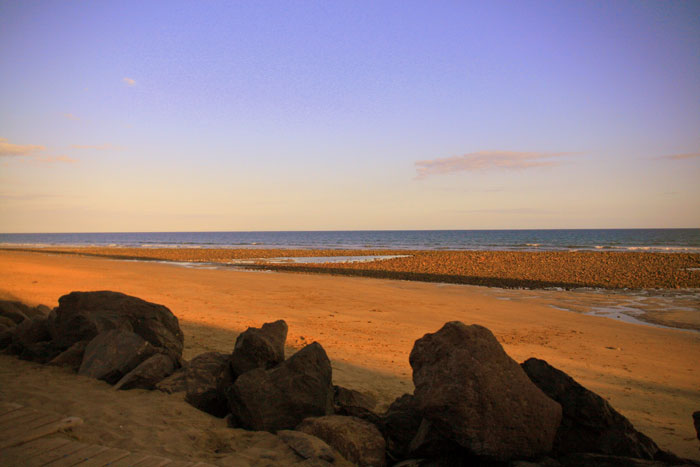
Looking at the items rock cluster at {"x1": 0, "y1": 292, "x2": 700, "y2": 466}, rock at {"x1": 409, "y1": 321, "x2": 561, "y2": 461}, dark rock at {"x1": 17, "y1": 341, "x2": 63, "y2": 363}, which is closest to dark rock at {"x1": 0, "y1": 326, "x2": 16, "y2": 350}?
dark rock at {"x1": 17, "y1": 341, "x2": 63, "y2": 363}

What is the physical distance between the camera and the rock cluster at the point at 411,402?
399 cm

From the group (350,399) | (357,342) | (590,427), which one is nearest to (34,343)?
(350,399)

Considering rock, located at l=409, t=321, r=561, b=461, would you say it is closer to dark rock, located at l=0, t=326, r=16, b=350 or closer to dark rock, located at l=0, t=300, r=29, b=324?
dark rock, located at l=0, t=326, r=16, b=350

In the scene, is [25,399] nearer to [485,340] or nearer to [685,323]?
[485,340]

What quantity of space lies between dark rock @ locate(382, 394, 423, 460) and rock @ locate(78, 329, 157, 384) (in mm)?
3537

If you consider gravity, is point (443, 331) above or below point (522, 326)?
above

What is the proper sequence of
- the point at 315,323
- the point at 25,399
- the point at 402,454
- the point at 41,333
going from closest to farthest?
the point at 402,454, the point at 25,399, the point at 41,333, the point at 315,323

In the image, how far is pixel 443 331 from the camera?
465 cm

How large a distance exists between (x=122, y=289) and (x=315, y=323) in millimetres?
9481

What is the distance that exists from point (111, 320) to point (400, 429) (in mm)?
4736

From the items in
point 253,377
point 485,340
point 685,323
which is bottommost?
point 685,323

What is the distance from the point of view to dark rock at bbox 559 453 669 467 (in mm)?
3721

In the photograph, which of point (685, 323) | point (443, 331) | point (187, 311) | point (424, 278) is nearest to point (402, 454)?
point (443, 331)

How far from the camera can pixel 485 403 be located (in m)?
3.97
